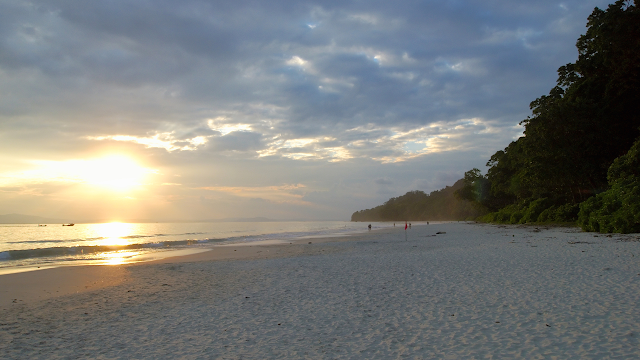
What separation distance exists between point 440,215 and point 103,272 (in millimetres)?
185381

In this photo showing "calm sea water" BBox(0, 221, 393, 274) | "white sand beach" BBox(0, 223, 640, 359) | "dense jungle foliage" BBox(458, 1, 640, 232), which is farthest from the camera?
"dense jungle foliage" BBox(458, 1, 640, 232)

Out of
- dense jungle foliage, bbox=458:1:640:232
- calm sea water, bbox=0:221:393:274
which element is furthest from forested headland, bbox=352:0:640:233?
calm sea water, bbox=0:221:393:274

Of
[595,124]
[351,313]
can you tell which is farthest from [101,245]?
[595,124]

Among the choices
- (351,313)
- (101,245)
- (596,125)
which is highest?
(596,125)

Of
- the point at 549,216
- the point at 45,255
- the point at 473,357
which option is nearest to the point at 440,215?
the point at 549,216

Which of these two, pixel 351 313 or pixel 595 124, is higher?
pixel 595 124

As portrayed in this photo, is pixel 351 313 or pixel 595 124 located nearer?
pixel 351 313

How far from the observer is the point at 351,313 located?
7.51 metres

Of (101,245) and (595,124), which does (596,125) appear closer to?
(595,124)

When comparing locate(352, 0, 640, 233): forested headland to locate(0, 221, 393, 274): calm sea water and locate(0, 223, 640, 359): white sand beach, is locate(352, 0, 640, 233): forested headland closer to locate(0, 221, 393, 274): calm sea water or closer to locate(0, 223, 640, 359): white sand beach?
locate(0, 223, 640, 359): white sand beach

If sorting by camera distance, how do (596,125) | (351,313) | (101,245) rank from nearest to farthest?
(351,313) < (596,125) < (101,245)

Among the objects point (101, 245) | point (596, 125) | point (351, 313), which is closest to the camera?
point (351, 313)

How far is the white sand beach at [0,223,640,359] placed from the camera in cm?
552

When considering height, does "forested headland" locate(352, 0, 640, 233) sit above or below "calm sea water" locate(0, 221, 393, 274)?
above
